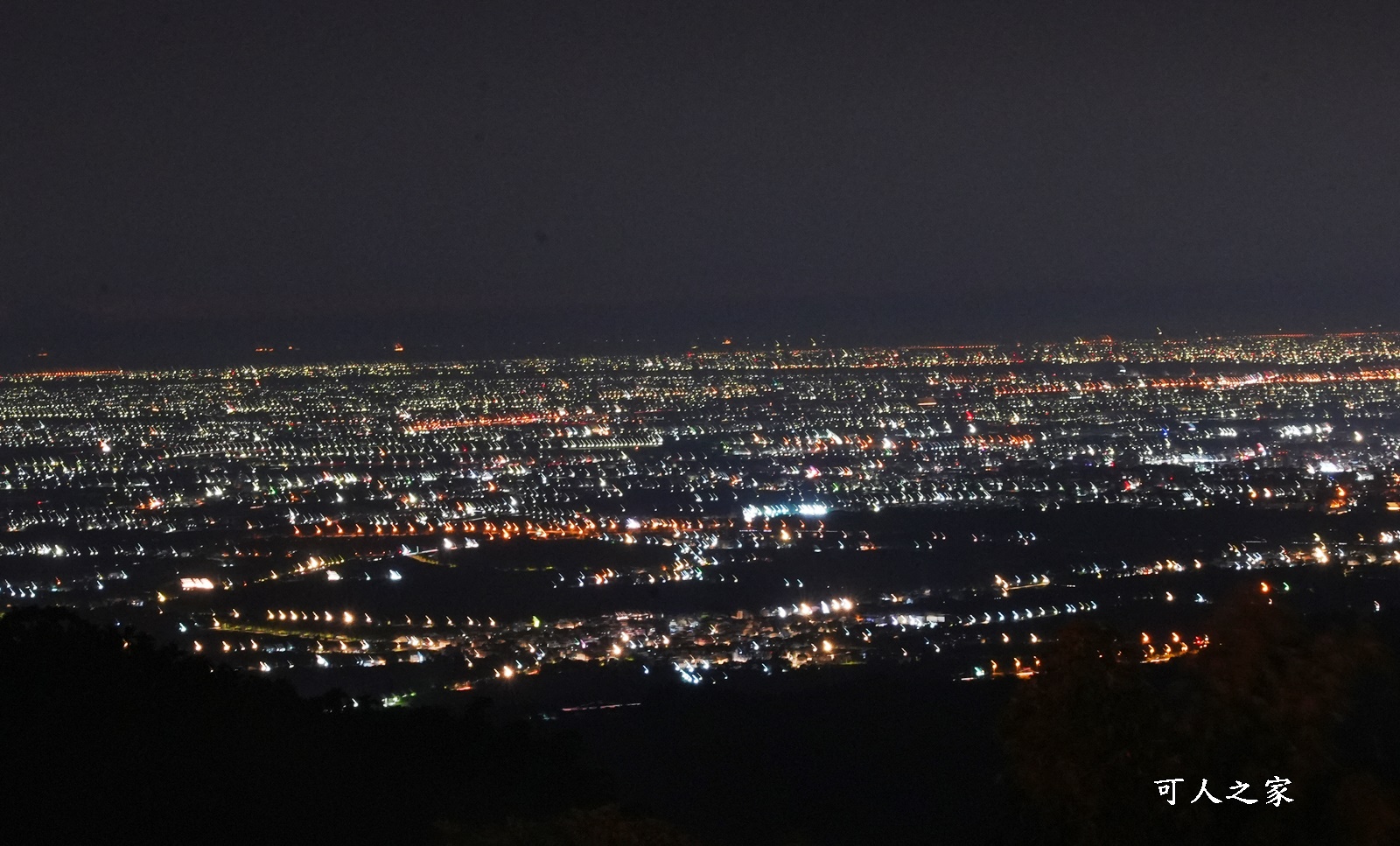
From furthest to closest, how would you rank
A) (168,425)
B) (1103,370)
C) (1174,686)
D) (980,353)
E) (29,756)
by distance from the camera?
(980,353), (1103,370), (168,425), (29,756), (1174,686)

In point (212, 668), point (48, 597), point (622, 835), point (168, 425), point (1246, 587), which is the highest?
point (168, 425)

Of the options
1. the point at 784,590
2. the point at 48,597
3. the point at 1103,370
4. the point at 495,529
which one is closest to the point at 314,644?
the point at 48,597

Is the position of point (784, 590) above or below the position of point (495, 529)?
below

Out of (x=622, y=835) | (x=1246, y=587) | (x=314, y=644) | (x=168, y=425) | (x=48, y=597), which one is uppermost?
(x=168, y=425)

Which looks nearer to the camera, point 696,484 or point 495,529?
point 495,529

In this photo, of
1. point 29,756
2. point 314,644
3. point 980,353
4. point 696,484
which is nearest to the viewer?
point 29,756

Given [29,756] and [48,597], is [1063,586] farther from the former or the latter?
[29,756]

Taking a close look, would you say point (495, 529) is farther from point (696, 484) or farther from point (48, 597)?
point (48, 597)

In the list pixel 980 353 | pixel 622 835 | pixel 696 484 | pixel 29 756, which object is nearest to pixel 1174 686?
pixel 622 835

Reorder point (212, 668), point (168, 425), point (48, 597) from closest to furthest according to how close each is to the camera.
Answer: point (212, 668) < point (48, 597) < point (168, 425)
